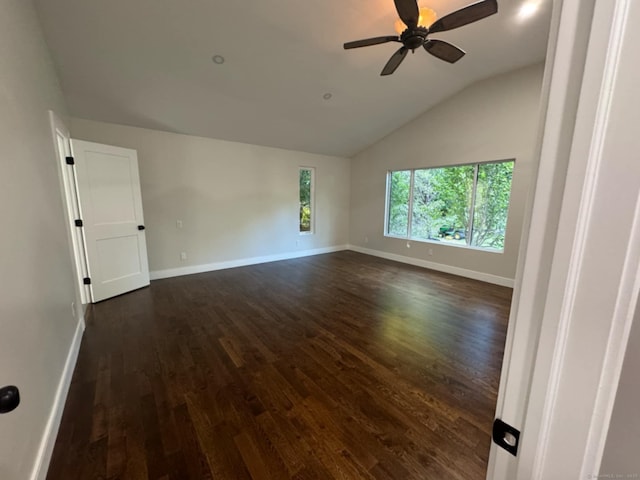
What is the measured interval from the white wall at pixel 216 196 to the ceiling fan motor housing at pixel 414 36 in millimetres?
3546

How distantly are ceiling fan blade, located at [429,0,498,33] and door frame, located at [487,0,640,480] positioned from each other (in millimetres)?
2112

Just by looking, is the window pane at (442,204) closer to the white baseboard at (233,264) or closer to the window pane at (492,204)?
the window pane at (492,204)

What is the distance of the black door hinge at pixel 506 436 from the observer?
1.69 feet

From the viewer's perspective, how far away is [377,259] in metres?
6.07

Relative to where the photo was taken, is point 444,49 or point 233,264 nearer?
point 444,49

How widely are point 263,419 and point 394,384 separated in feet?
3.22

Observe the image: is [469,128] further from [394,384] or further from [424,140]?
[394,384]

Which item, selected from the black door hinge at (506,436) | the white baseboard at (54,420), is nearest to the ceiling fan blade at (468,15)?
the black door hinge at (506,436)

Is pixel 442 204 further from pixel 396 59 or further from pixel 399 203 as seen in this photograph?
pixel 396 59

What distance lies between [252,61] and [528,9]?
3.07m

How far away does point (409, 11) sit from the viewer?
2.06m

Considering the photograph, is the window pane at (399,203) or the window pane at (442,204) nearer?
the window pane at (442,204)

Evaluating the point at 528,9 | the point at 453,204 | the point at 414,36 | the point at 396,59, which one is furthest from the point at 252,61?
the point at 453,204

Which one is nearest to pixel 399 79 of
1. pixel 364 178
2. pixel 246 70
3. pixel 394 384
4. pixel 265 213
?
pixel 246 70
